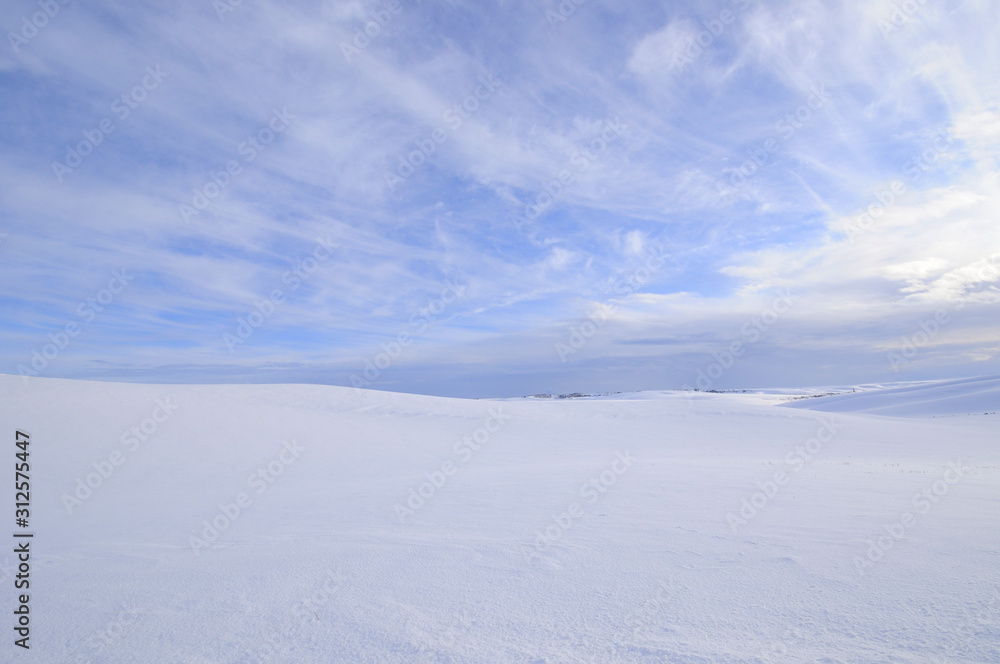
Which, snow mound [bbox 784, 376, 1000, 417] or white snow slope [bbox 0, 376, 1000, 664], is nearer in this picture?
white snow slope [bbox 0, 376, 1000, 664]

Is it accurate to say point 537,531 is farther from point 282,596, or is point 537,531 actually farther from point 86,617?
point 86,617

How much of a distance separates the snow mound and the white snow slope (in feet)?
89.5

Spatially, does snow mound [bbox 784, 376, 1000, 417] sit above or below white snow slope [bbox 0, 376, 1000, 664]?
above

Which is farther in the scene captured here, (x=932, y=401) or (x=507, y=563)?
(x=932, y=401)

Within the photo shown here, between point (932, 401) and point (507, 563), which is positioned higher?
point (932, 401)

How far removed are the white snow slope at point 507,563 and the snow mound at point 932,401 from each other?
1075 inches

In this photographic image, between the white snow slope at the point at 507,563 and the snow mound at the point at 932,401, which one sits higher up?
the snow mound at the point at 932,401

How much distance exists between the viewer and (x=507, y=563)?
4734 mm

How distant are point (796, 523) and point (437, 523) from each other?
4.47 m

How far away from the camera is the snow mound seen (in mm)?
33156

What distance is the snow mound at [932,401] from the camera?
33.2 m

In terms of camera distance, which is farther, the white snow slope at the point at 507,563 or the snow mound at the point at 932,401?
the snow mound at the point at 932,401

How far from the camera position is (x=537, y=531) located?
585 centimetres

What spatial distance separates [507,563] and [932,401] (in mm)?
Answer: 45064
